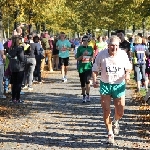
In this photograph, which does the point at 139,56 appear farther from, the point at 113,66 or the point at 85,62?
the point at 113,66

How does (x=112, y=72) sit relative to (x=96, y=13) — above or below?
below

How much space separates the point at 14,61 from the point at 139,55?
4204mm

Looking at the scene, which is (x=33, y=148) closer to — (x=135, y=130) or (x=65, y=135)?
(x=65, y=135)

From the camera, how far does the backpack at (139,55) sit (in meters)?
15.1

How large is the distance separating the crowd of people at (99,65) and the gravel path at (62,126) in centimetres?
38

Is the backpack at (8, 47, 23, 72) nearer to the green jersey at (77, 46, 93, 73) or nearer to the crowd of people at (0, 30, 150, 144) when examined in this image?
the crowd of people at (0, 30, 150, 144)

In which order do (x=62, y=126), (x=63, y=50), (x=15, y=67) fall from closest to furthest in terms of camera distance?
(x=62, y=126), (x=15, y=67), (x=63, y=50)

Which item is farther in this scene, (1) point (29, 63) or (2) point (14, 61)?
(1) point (29, 63)

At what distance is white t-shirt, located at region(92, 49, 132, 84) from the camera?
27.9ft

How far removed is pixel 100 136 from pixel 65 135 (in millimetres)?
703

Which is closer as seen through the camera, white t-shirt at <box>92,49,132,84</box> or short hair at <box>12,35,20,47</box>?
white t-shirt at <box>92,49,132,84</box>

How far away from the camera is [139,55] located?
1521 centimetres

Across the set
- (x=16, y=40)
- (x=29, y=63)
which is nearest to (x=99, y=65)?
(x=16, y=40)

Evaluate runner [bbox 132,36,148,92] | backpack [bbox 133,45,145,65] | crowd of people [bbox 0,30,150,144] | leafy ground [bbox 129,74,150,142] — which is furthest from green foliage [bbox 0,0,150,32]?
leafy ground [bbox 129,74,150,142]
